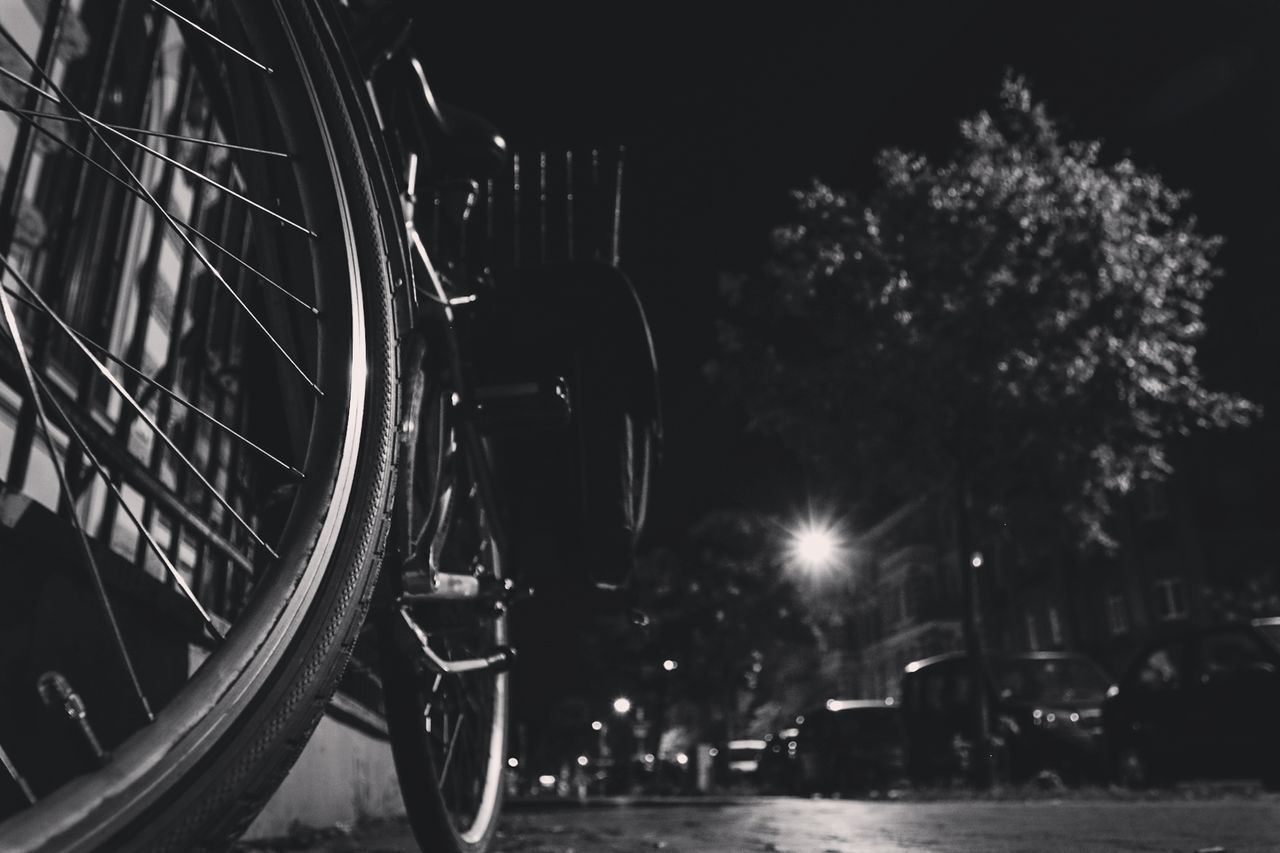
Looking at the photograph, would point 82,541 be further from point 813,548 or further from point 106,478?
point 813,548

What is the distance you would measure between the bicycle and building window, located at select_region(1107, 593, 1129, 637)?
3711cm

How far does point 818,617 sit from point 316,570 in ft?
126

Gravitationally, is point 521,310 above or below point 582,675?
below

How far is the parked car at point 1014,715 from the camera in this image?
13.4m

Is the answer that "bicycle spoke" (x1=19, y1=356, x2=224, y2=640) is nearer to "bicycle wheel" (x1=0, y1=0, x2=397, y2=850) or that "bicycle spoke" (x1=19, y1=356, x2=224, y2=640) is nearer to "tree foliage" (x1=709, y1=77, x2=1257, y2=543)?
"bicycle wheel" (x1=0, y1=0, x2=397, y2=850)

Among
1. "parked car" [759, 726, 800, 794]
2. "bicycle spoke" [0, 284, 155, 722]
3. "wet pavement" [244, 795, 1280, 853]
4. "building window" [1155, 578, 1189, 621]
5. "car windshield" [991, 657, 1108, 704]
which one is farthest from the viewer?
"building window" [1155, 578, 1189, 621]

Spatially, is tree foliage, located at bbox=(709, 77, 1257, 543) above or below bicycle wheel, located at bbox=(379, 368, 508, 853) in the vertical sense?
above

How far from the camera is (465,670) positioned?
262cm

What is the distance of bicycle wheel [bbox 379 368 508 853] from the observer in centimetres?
248

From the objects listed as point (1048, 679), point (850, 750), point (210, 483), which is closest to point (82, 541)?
point (210, 483)

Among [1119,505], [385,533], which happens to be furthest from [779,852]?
[1119,505]

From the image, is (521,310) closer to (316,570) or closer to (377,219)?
(377,219)

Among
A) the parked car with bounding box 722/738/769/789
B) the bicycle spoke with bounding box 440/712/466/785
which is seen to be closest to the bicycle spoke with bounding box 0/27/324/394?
the bicycle spoke with bounding box 440/712/466/785

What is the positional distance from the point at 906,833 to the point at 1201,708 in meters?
7.75
